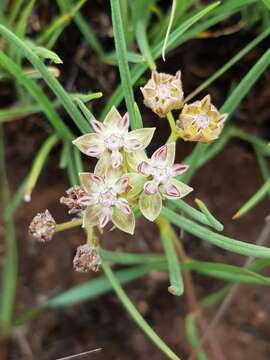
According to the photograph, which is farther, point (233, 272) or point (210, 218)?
point (233, 272)

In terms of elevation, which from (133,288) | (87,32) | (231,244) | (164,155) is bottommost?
(231,244)

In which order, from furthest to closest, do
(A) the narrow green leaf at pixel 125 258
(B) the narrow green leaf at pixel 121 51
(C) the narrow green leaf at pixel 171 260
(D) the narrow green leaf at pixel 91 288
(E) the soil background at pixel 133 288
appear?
(E) the soil background at pixel 133 288 < (D) the narrow green leaf at pixel 91 288 < (A) the narrow green leaf at pixel 125 258 < (C) the narrow green leaf at pixel 171 260 < (B) the narrow green leaf at pixel 121 51

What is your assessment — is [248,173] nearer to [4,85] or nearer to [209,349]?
[209,349]

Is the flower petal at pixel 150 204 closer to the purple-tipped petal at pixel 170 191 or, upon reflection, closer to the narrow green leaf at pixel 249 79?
the purple-tipped petal at pixel 170 191

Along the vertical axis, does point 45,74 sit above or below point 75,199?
above

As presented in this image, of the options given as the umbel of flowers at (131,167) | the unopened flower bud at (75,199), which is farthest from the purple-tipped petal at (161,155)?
the unopened flower bud at (75,199)

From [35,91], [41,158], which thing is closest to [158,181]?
[35,91]

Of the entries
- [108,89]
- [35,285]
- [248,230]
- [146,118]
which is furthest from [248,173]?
[35,285]

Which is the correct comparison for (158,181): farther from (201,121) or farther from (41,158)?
(41,158)
